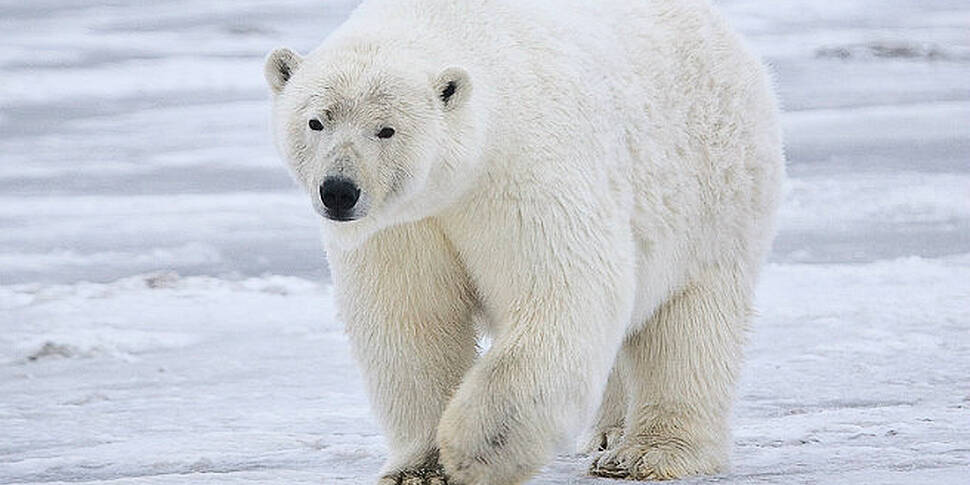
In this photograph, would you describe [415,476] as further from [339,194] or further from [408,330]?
[339,194]

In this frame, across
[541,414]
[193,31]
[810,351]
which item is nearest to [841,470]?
[541,414]

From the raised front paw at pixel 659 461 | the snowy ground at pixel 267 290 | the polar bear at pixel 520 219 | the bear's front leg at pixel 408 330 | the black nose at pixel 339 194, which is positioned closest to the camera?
the black nose at pixel 339 194

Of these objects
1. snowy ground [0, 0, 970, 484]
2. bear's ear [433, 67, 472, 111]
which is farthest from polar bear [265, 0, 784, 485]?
snowy ground [0, 0, 970, 484]

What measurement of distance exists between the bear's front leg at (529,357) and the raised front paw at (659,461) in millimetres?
588

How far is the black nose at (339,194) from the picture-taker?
134 inches

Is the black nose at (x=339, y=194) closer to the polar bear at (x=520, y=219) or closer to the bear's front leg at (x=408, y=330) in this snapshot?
the polar bear at (x=520, y=219)

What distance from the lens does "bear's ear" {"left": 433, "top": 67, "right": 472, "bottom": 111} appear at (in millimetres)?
3590

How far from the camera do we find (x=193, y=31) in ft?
53.9

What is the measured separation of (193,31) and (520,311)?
13.1m

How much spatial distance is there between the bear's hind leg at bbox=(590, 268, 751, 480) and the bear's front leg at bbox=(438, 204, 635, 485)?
0.66m

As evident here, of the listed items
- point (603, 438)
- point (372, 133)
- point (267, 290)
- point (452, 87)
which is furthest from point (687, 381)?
point (267, 290)

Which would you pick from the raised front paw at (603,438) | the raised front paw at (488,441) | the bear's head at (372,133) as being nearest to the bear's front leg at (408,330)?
the raised front paw at (488,441)

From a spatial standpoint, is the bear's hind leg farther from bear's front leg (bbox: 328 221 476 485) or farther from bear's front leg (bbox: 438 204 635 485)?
bear's front leg (bbox: 438 204 635 485)

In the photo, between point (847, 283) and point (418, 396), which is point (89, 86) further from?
point (418, 396)
